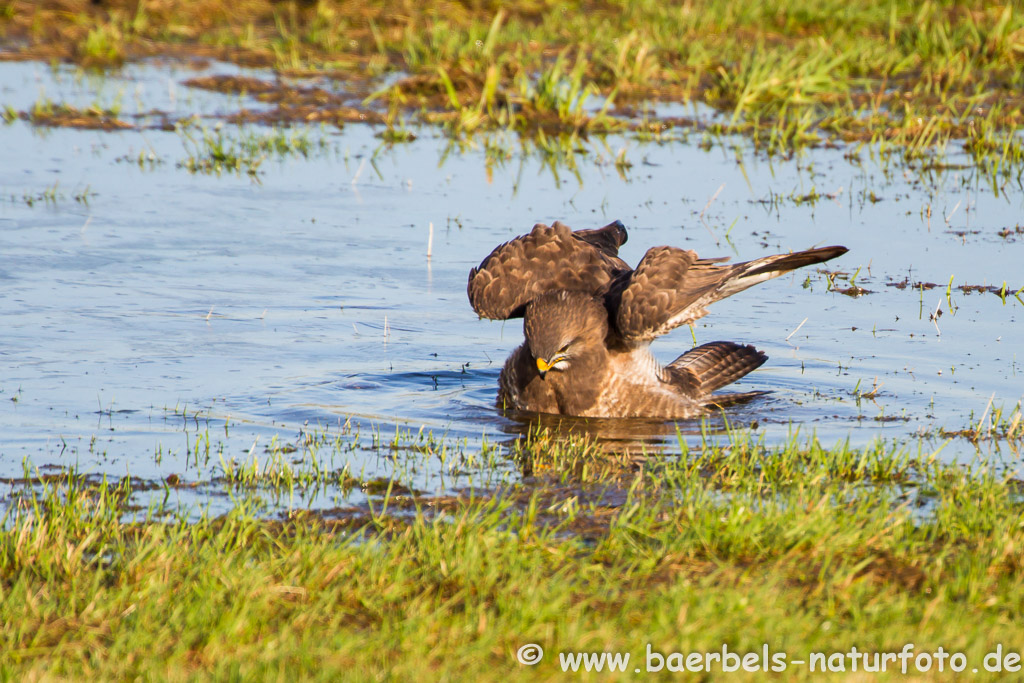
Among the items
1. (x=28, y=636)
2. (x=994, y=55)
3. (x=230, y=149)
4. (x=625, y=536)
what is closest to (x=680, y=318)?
(x=625, y=536)

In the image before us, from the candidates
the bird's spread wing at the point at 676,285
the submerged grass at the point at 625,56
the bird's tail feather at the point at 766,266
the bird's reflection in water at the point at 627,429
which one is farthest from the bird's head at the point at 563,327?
the submerged grass at the point at 625,56

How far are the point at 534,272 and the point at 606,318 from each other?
1.67 feet

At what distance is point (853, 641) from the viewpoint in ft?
13.7

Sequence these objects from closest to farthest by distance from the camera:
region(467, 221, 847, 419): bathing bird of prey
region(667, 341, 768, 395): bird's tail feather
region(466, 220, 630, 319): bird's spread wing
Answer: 1. region(467, 221, 847, 419): bathing bird of prey
2. region(466, 220, 630, 319): bird's spread wing
3. region(667, 341, 768, 395): bird's tail feather

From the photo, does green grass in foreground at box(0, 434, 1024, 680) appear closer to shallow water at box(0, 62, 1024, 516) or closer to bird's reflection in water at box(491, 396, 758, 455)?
shallow water at box(0, 62, 1024, 516)

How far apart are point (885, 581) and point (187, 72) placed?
14263 millimetres

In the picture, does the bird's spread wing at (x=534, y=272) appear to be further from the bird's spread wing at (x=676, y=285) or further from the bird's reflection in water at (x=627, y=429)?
the bird's reflection in water at (x=627, y=429)

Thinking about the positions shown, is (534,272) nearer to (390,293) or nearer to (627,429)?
(627,429)

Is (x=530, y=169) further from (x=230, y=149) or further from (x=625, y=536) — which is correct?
(x=625, y=536)

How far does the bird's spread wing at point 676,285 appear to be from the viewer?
7168 millimetres

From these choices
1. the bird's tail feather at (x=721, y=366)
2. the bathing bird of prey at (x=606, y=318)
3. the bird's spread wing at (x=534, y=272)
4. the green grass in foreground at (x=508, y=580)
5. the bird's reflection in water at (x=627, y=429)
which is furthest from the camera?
the bird's tail feather at (x=721, y=366)

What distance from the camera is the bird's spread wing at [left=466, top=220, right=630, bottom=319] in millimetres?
7684

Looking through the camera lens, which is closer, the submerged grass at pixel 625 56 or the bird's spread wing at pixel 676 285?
the bird's spread wing at pixel 676 285

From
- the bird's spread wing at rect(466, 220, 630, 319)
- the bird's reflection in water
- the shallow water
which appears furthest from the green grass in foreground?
the bird's spread wing at rect(466, 220, 630, 319)
